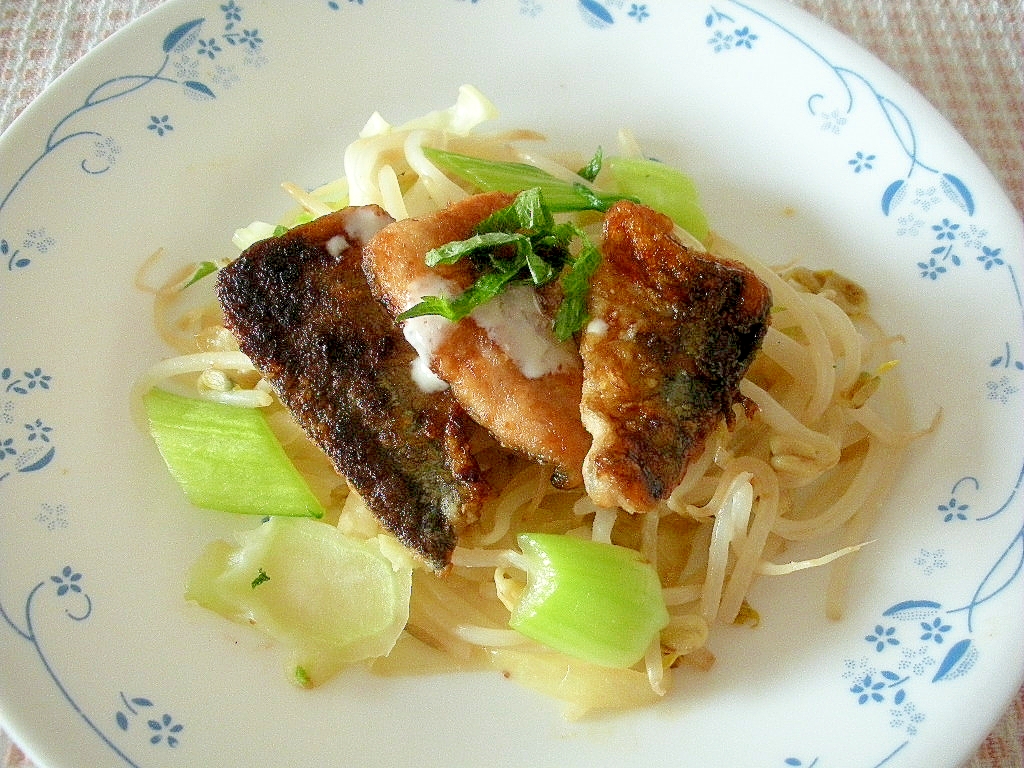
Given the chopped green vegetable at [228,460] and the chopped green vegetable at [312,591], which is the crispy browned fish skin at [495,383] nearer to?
the chopped green vegetable at [312,591]

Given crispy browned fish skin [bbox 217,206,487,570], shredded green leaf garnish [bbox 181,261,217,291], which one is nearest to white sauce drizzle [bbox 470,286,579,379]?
crispy browned fish skin [bbox 217,206,487,570]

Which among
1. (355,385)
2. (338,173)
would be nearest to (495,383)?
(355,385)

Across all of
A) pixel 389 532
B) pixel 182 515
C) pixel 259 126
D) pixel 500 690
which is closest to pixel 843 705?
pixel 500 690

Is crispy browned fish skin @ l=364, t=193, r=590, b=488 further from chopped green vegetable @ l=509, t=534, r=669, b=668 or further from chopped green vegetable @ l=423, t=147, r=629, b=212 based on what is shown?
chopped green vegetable @ l=423, t=147, r=629, b=212

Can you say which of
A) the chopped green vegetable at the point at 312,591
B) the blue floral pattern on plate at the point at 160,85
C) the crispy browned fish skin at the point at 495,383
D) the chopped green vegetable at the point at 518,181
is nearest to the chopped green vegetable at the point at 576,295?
the crispy browned fish skin at the point at 495,383

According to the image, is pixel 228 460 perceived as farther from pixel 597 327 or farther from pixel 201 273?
pixel 597 327

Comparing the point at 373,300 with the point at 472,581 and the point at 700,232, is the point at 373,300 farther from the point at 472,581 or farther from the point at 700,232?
the point at 700,232
